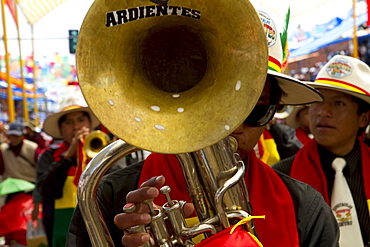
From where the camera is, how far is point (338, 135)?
2.89 m

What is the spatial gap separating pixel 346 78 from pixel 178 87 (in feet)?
5.86

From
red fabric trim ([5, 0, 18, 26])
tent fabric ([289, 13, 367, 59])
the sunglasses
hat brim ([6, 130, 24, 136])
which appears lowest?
hat brim ([6, 130, 24, 136])

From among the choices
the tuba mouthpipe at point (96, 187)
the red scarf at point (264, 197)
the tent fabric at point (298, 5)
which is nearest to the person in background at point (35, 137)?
the tent fabric at point (298, 5)

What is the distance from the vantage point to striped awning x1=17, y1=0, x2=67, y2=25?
10.6 m

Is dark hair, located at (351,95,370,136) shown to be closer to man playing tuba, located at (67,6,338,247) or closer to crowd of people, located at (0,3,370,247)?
crowd of people, located at (0,3,370,247)

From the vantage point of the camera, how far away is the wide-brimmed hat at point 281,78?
5.78ft

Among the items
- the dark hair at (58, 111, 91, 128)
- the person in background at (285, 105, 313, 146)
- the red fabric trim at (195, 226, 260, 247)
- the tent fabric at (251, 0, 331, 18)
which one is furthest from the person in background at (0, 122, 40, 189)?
the red fabric trim at (195, 226, 260, 247)

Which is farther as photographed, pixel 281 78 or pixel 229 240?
pixel 281 78

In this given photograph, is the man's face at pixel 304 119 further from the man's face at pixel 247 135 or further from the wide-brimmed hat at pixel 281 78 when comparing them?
the man's face at pixel 247 135

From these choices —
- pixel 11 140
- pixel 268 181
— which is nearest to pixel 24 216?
pixel 11 140

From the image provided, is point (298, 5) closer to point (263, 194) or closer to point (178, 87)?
point (263, 194)

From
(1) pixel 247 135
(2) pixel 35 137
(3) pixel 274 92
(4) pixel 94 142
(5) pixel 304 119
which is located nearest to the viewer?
(1) pixel 247 135

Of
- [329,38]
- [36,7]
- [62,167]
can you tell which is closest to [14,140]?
[62,167]

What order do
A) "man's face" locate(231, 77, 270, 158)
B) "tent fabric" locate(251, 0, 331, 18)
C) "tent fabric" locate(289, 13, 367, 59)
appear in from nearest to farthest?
"man's face" locate(231, 77, 270, 158), "tent fabric" locate(251, 0, 331, 18), "tent fabric" locate(289, 13, 367, 59)
